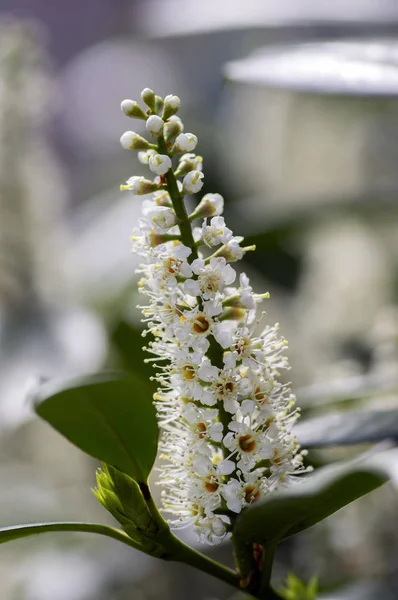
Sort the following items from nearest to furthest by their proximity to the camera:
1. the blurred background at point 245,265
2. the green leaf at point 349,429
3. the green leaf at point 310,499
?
the green leaf at point 310,499, the green leaf at point 349,429, the blurred background at point 245,265

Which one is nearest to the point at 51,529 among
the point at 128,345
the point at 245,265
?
the point at 128,345

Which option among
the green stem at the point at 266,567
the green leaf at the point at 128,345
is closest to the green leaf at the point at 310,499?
the green stem at the point at 266,567

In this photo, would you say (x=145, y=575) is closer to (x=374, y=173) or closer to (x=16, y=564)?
(x=16, y=564)

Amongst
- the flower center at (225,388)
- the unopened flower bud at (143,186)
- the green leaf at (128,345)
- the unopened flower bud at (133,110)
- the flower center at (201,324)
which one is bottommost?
the green leaf at (128,345)

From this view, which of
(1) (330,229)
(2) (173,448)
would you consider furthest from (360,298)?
(2) (173,448)

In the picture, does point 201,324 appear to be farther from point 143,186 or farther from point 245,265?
point 245,265

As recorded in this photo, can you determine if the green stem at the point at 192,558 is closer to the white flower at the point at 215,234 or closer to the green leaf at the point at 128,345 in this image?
the white flower at the point at 215,234

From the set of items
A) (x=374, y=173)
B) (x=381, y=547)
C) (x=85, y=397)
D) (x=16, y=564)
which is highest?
(x=85, y=397)
